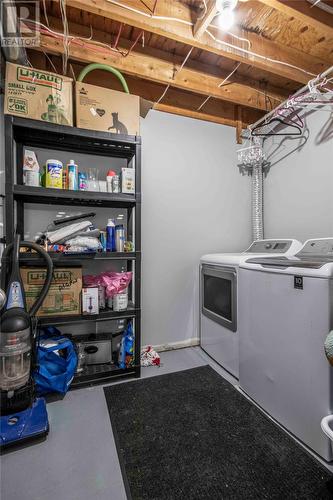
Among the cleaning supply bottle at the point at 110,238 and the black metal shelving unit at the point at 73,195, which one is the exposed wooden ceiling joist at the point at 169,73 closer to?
the black metal shelving unit at the point at 73,195

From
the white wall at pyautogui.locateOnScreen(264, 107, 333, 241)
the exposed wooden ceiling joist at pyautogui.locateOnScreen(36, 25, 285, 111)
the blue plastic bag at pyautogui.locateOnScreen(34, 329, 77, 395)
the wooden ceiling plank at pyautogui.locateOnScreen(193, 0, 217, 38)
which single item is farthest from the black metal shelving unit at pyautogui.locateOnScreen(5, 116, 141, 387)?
the white wall at pyautogui.locateOnScreen(264, 107, 333, 241)

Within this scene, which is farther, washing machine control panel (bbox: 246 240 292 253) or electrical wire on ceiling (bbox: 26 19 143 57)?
washing machine control panel (bbox: 246 240 292 253)

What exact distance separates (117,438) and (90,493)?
291mm

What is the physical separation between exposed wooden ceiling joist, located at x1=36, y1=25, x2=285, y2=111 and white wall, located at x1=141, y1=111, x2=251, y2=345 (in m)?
0.32

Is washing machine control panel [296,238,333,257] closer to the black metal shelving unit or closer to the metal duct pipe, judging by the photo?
the metal duct pipe

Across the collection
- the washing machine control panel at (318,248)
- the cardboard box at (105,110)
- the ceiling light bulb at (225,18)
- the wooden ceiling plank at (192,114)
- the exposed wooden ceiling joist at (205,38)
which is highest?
the exposed wooden ceiling joist at (205,38)

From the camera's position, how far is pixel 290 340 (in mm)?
1300

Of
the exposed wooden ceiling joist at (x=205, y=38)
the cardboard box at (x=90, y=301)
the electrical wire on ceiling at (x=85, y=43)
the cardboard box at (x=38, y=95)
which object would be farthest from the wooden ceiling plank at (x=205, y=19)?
the cardboard box at (x=90, y=301)

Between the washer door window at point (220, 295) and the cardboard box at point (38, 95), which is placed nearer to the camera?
the cardboard box at point (38, 95)

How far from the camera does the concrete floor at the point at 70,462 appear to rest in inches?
40.1

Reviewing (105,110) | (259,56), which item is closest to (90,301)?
(105,110)

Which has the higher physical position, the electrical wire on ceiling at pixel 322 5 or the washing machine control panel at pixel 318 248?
the electrical wire on ceiling at pixel 322 5

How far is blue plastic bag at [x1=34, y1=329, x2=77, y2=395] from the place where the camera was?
1.56 metres

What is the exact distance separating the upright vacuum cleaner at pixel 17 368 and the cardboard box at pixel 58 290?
19cm
